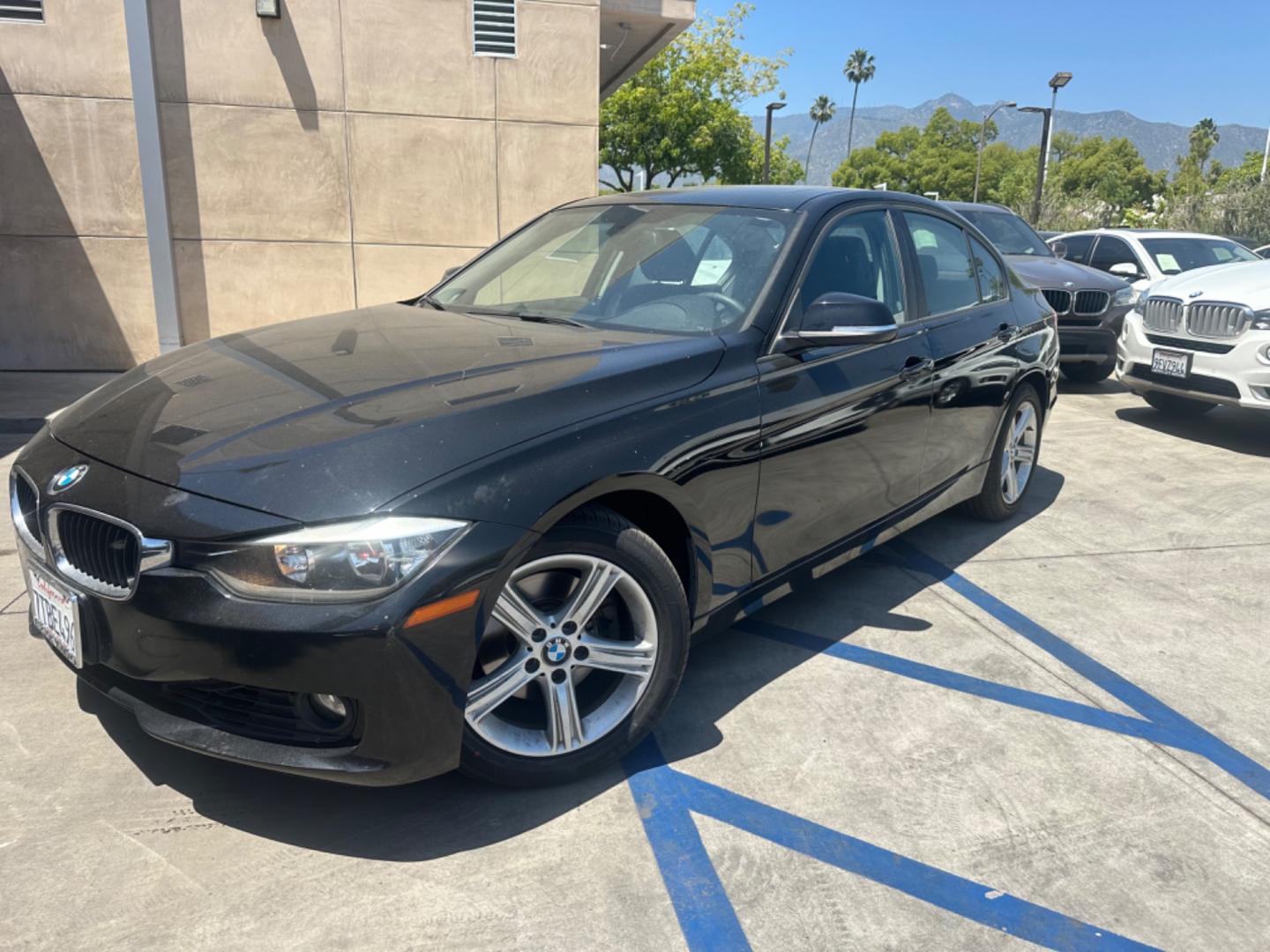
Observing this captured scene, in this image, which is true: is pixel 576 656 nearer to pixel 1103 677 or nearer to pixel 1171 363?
pixel 1103 677

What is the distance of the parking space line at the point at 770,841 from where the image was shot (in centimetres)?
232

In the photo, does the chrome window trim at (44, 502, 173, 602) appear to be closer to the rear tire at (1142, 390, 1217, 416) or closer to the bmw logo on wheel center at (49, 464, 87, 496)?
the bmw logo on wheel center at (49, 464, 87, 496)

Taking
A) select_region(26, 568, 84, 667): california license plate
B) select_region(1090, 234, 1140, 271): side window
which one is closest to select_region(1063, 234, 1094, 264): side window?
select_region(1090, 234, 1140, 271): side window

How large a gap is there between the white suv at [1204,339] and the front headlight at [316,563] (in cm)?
688

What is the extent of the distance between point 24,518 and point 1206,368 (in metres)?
7.56

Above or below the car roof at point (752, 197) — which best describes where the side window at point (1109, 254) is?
below

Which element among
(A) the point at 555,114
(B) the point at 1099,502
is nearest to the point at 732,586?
(B) the point at 1099,502

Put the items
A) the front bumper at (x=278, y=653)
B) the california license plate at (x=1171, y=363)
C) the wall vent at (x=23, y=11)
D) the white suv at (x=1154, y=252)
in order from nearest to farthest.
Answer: the front bumper at (x=278, y=653)
the california license plate at (x=1171, y=363)
the wall vent at (x=23, y=11)
the white suv at (x=1154, y=252)

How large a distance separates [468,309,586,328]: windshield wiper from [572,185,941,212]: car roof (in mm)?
826

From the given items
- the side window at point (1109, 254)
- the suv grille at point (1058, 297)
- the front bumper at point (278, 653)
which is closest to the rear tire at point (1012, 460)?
the front bumper at point (278, 653)

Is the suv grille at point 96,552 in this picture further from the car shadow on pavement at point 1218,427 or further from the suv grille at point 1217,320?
the car shadow on pavement at point 1218,427

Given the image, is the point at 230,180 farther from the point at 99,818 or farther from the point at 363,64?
the point at 99,818

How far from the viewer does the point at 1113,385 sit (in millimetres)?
10578

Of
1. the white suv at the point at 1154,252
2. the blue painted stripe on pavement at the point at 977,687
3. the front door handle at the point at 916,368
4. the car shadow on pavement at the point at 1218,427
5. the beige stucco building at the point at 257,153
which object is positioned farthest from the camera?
the white suv at the point at 1154,252
